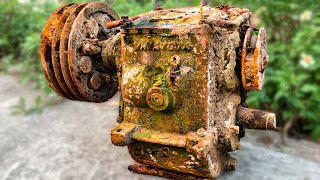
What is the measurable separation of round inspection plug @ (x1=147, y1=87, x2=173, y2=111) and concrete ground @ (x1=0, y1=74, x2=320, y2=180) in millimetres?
584

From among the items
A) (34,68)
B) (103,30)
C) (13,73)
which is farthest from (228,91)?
(13,73)

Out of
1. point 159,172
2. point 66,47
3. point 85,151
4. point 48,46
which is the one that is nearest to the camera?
point 159,172

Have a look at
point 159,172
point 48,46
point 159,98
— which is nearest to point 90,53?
point 48,46

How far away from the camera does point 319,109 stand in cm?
322

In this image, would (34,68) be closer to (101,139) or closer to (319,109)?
(101,139)

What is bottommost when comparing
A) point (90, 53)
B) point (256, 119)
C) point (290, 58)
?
point (256, 119)

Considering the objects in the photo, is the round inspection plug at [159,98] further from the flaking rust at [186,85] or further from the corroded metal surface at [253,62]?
the corroded metal surface at [253,62]

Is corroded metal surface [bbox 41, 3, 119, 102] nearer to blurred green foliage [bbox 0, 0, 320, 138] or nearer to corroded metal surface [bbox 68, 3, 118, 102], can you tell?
corroded metal surface [bbox 68, 3, 118, 102]

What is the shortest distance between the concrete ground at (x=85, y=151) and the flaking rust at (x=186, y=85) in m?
0.31

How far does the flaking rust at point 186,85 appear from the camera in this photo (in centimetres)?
190

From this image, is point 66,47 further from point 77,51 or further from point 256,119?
point 256,119

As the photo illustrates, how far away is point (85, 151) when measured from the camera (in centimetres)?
274

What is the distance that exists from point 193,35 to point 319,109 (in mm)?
1914

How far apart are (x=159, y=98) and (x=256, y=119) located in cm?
64
